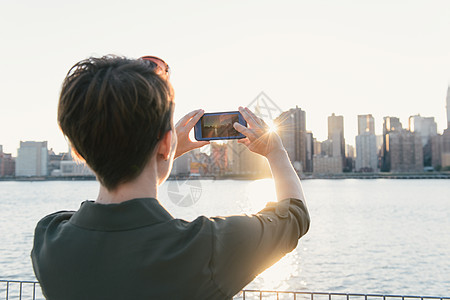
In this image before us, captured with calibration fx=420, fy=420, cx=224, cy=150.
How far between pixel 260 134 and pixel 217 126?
0.23 m

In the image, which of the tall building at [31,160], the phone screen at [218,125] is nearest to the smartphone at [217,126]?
the phone screen at [218,125]

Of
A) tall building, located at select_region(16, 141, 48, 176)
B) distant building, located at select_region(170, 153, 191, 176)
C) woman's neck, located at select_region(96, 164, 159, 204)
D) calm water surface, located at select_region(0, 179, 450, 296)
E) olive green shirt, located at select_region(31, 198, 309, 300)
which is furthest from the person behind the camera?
tall building, located at select_region(16, 141, 48, 176)

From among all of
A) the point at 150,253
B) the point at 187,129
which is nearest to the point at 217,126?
the point at 187,129

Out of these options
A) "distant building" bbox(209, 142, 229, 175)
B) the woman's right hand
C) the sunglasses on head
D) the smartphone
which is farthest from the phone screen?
"distant building" bbox(209, 142, 229, 175)

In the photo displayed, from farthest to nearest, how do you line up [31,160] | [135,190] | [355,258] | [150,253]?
[31,160], [355,258], [135,190], [150,253]

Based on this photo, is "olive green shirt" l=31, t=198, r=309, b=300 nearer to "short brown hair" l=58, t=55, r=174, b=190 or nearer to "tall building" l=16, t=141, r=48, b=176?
"short brown hair" l=58, t=55, r=174, b=190

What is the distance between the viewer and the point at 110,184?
3.89 ft

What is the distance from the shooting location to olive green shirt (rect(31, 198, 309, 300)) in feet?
3.45

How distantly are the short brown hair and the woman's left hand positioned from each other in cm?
44

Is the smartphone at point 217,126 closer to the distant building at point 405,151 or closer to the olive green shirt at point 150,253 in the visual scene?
the olive green shirt at point 150,253

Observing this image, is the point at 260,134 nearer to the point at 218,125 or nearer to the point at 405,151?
the point at 218,125

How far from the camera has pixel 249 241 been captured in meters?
1.12

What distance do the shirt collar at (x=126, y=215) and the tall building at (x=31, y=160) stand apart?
141m

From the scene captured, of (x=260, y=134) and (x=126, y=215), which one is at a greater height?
(x=260, y=134)
